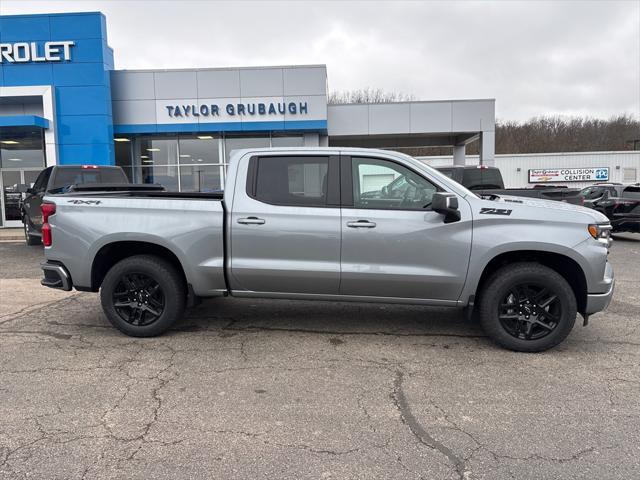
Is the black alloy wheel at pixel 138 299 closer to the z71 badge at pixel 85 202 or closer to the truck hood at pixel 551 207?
the z71 badge at pixel 85 202

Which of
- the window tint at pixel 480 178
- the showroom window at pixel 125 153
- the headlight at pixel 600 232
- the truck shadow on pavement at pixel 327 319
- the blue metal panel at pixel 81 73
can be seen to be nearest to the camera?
the headlight at pixel 600 232

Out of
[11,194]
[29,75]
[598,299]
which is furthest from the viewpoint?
[11,194]

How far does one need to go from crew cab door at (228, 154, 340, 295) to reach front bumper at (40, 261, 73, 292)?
1.73 m

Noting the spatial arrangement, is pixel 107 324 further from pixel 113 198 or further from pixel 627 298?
pixel 627 298

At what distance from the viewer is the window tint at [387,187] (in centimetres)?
476

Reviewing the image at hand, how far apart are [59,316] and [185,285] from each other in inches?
81.6

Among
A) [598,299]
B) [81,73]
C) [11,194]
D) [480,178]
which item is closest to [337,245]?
[598,299]

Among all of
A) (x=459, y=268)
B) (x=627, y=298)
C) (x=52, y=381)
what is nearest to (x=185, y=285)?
(x=52, y=381)

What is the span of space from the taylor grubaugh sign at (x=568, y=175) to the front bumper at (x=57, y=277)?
119 feet

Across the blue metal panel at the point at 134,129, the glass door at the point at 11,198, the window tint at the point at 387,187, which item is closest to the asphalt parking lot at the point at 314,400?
the window tint at the point at 387,187

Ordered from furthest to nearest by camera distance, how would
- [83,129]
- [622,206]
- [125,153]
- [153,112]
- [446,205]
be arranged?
[125,153], [153,112], [83,129], [622,206], [446,205]

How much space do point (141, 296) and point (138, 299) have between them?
0.05 meters

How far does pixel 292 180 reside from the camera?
16.4ft

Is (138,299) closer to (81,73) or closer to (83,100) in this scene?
(83,100)
